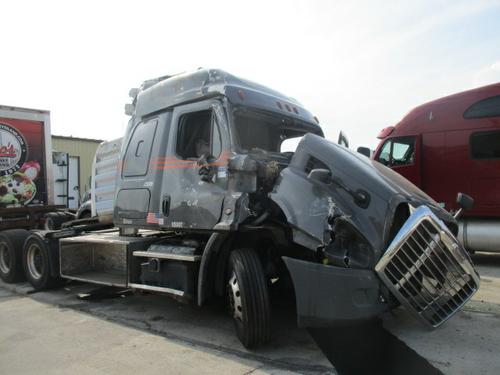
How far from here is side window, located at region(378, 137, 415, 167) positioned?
10.2 meters

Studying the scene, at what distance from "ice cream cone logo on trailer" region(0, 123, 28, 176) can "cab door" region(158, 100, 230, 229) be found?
19.8 feet

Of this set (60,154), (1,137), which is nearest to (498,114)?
(1,137)

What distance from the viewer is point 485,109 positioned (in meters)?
9.44

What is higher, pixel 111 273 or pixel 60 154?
pixel 60 154

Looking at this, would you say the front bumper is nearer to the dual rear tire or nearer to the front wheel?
the front wheel

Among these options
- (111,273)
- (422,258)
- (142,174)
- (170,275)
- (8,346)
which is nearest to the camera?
(422,258)

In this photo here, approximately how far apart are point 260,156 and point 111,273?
3.38m

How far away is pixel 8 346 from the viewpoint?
4.68 meters

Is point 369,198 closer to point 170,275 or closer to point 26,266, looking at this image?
point 170,275

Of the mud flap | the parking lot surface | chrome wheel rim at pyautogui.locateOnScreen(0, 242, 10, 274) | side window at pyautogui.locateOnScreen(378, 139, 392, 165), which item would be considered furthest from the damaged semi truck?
side window at pyautogui.locateOnScreen(378, 139, 392, 165)

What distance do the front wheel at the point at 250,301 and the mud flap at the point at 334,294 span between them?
505mm

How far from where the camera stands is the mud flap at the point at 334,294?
12.1 feet

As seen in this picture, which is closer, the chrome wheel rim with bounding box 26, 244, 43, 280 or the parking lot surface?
the parking lot surface

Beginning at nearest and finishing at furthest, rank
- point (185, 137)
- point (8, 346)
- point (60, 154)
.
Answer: point (8, 346) < point (185, 137) < point (60, 154)
